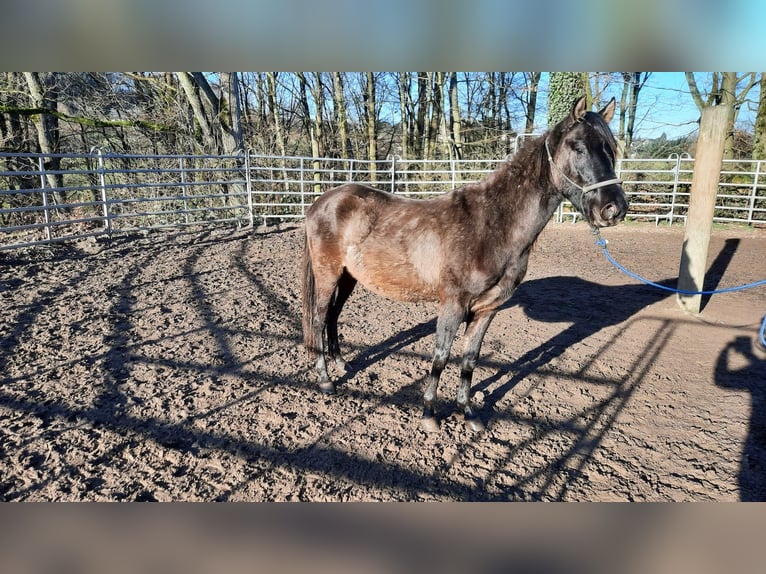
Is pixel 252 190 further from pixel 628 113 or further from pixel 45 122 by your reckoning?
pixel 628 113

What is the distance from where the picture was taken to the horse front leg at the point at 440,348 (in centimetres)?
276

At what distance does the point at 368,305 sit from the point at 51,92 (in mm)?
11747

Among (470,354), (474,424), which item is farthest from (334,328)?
(474,424)

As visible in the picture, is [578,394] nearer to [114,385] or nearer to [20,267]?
[114,385]

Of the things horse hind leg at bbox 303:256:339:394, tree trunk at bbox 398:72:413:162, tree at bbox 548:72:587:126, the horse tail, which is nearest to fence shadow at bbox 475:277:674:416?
horse hind leg at bbox 303:256:339:394

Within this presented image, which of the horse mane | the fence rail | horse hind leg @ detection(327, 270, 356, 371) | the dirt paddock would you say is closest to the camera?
the dirt paddock

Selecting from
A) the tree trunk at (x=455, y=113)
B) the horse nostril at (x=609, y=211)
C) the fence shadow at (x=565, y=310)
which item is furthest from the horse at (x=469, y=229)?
the tree trunk at (x=455, y=113)

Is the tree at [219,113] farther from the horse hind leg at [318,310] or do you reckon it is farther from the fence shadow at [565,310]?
the horse hind leg at [318,310]

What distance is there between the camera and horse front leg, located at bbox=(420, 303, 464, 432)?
276cm

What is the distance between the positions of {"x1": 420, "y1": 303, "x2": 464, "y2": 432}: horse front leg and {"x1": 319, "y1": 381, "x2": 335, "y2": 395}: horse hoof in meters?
0.76

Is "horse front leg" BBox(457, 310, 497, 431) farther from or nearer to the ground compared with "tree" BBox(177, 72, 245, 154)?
nearer to the ground

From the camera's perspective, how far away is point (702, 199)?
4660 mm

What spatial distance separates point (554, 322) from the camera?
4820 millimetres

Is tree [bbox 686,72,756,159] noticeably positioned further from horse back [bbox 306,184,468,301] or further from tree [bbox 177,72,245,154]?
tree [bbox 177,72,245,154]
